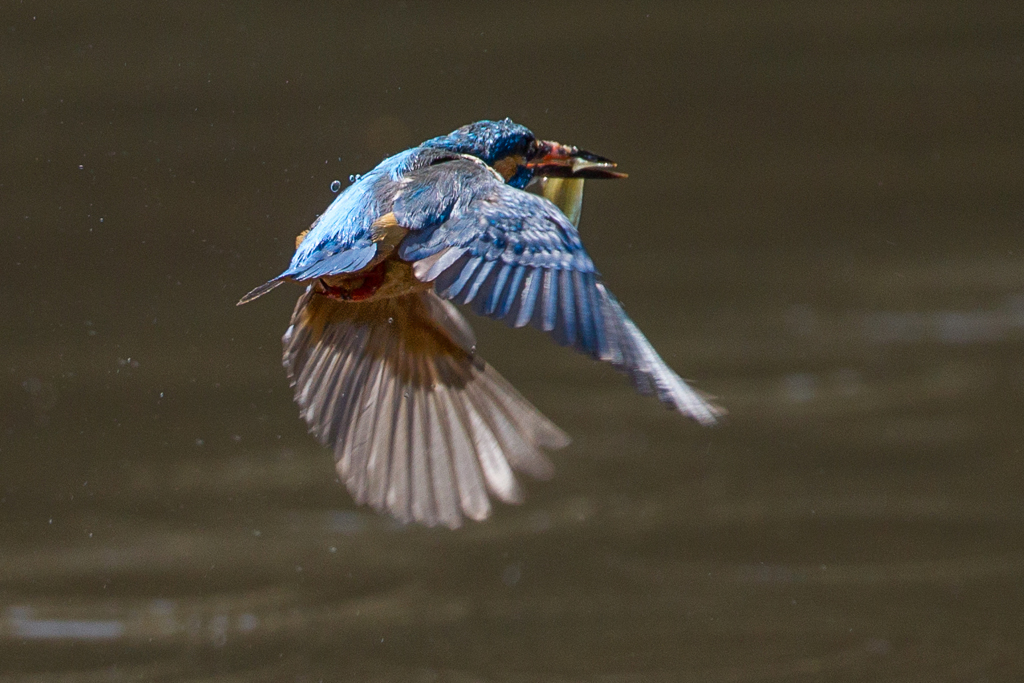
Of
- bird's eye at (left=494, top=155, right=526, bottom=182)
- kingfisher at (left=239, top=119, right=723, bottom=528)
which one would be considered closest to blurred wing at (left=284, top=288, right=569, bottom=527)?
kingfisher at (left=239, top=119, right=723, bottom=528)

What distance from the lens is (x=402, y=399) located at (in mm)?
2980

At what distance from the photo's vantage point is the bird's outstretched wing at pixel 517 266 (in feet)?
7.41

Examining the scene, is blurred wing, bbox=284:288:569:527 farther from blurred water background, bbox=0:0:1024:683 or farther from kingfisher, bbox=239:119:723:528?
blurred water background, bbox=0:0:1024:683

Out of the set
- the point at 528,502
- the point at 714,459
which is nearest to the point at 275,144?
the point at 528,502

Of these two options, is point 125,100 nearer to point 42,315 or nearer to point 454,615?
point 42,315

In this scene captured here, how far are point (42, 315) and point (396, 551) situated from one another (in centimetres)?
156

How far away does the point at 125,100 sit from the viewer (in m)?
4.75

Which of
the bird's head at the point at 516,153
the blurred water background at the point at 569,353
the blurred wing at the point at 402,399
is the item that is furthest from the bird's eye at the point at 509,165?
the blurred water background at the point at 569,353

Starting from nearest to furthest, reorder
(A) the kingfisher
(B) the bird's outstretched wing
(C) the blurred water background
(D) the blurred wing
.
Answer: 1. (B) the bird's outstretched wing
2. (A) the kingfisher
3. (D) the blurred wing
4. (C) the blurred water background

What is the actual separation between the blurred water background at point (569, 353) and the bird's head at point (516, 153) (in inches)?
47.6

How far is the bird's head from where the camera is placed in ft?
9.55

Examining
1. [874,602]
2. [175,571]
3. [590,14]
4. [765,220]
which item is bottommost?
[175,571]

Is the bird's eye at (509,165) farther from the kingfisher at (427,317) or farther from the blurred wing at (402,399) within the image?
the blurred wing at (402,399)

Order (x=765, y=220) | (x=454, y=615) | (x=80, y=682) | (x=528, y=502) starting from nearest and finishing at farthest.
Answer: (x=80, y=682) < (x=454, y=615) < (x=528, y=502) < (x=765, y=220)
